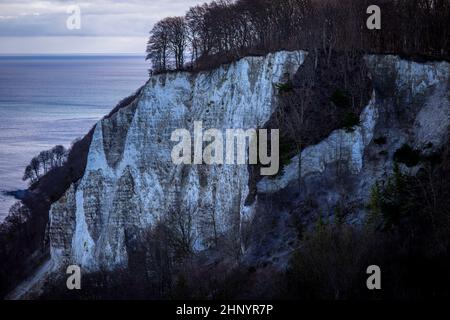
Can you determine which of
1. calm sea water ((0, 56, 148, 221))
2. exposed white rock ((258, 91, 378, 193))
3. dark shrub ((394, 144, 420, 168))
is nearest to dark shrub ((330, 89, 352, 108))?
exposed white rock ((258, 91, 378, 193))

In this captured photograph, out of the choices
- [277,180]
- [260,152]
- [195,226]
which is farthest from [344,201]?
[195,226]

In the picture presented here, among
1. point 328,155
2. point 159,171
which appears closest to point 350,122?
point 328,155

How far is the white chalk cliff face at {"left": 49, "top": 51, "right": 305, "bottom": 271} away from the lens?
31469 mm

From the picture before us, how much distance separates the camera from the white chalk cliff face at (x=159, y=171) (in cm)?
3147

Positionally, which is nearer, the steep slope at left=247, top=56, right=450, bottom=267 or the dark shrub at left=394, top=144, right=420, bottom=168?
the steep slope at left=247, top=56, right=450, bottom=267

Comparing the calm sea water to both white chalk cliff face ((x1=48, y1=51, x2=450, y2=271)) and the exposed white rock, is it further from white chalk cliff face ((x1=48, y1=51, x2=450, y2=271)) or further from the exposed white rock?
the exposed white rock

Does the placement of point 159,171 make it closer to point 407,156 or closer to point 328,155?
point 328,155

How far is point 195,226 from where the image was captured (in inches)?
1262

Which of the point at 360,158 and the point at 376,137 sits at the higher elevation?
the point at 376,137

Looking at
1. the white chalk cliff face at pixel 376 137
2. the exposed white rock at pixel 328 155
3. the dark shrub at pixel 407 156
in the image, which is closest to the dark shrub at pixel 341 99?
the white chalk cliff face at pixel 376 137

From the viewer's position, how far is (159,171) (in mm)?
34312

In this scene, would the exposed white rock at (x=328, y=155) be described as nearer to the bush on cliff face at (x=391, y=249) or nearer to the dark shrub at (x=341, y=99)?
the dark shrub at (x=341, y=99)

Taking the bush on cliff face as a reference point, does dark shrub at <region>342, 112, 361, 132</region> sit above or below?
above
